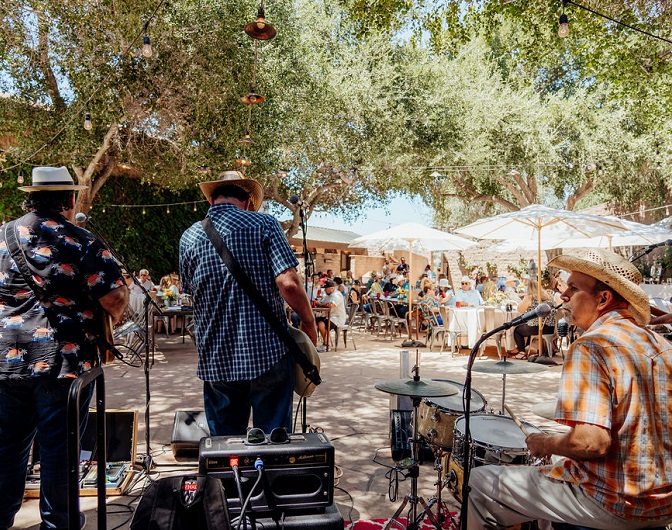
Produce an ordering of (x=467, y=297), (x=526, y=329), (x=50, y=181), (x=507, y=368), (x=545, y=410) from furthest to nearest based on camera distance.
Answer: (x=467, y=297), (x=526, y=329), (x=507, y=368), (x=545, y=410), (x=50, y=181)

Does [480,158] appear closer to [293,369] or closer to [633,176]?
[633,176]

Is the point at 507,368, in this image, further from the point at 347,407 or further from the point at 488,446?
the point at 347,407

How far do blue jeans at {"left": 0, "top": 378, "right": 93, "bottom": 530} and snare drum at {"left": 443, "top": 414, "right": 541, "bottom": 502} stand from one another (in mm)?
1932

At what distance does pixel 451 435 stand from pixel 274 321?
5.20ft

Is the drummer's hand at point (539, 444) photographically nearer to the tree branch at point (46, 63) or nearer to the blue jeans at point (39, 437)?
the blue jeans at point (39, 437)

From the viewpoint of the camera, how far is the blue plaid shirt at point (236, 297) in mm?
2446

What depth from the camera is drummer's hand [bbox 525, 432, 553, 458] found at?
1.91 meters

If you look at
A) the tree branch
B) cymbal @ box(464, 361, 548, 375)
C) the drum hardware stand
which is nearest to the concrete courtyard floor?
the drum hardware stand

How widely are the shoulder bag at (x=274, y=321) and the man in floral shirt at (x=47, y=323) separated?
1.69 feet

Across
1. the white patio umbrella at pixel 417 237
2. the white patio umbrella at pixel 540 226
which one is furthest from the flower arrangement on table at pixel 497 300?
the white patio umbrella at pixel 417 237

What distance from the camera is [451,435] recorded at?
11.0 ft

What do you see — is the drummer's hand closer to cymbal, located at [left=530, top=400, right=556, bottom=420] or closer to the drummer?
the drummer

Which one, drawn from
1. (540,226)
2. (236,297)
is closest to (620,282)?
(236,297)

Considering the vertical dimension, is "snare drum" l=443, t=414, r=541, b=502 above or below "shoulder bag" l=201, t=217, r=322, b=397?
below
